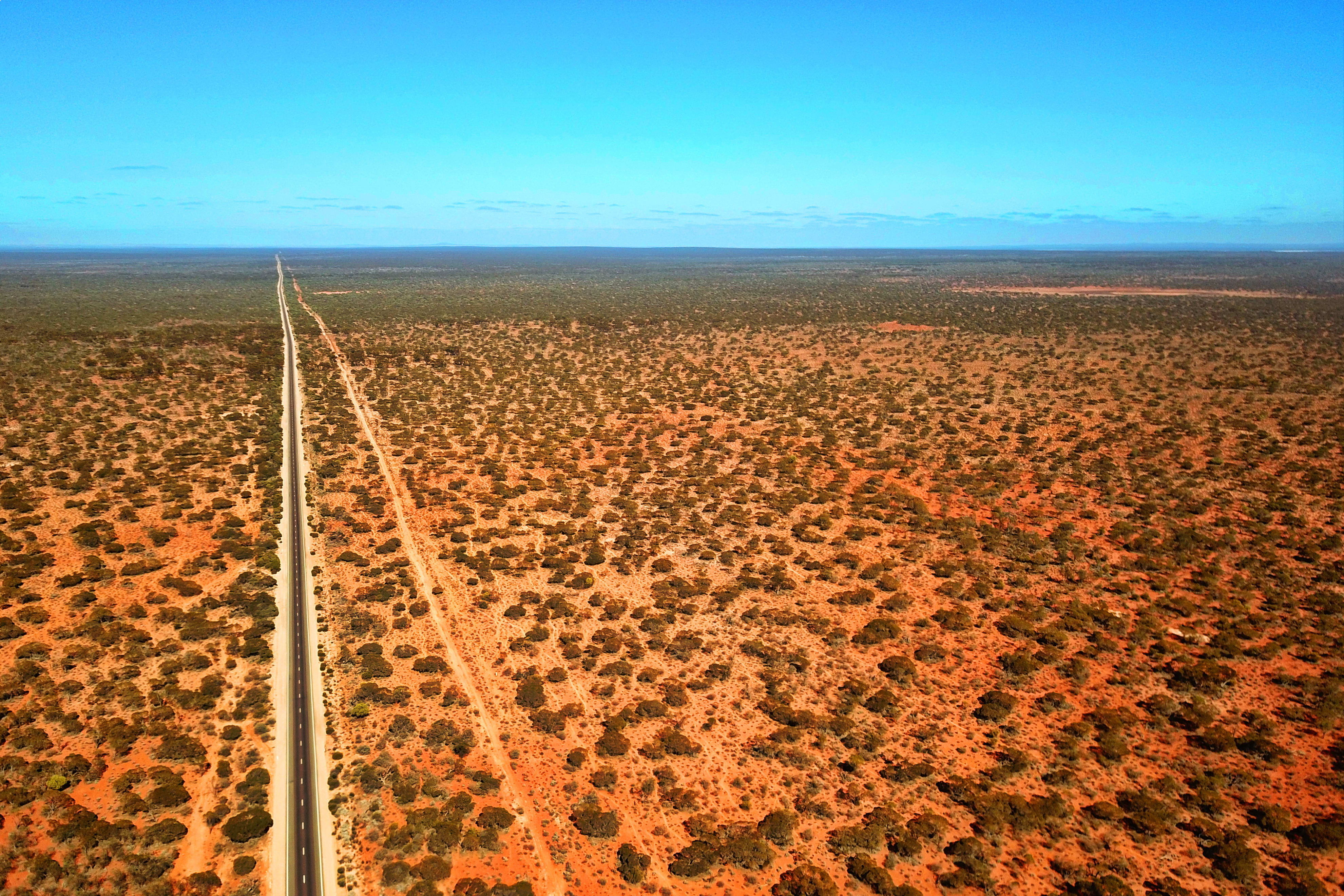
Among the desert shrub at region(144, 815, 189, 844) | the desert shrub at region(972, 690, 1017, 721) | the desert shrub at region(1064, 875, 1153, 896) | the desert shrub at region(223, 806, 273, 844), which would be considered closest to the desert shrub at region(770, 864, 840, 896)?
the desert shrub at region(1064, 875, 1153, 896)

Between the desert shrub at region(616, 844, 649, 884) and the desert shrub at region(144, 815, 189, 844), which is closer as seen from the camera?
the desert shrub at region(616, 844, 649, 884)

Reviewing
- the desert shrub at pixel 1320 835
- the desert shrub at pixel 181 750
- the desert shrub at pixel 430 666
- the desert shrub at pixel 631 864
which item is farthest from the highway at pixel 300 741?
the desert shrub at pixel 1320 835

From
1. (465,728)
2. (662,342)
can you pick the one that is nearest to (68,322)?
(662,342)

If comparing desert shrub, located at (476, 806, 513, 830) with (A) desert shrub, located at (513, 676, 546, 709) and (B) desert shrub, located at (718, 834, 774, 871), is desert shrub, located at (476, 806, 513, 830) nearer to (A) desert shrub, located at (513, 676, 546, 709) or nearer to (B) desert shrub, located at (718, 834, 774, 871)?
(A) desert shrub, located at (513, 676, 546, 709)

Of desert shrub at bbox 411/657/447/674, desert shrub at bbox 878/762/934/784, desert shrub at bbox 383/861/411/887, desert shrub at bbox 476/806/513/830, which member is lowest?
desert shrub at bbox 383/861/411/887

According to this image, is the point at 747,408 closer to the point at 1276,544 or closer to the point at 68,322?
the point at 1276,544

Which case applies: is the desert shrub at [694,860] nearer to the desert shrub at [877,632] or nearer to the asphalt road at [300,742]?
the asphalt road at [300,742]

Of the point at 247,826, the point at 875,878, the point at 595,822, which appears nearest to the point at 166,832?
the point at 247,826
